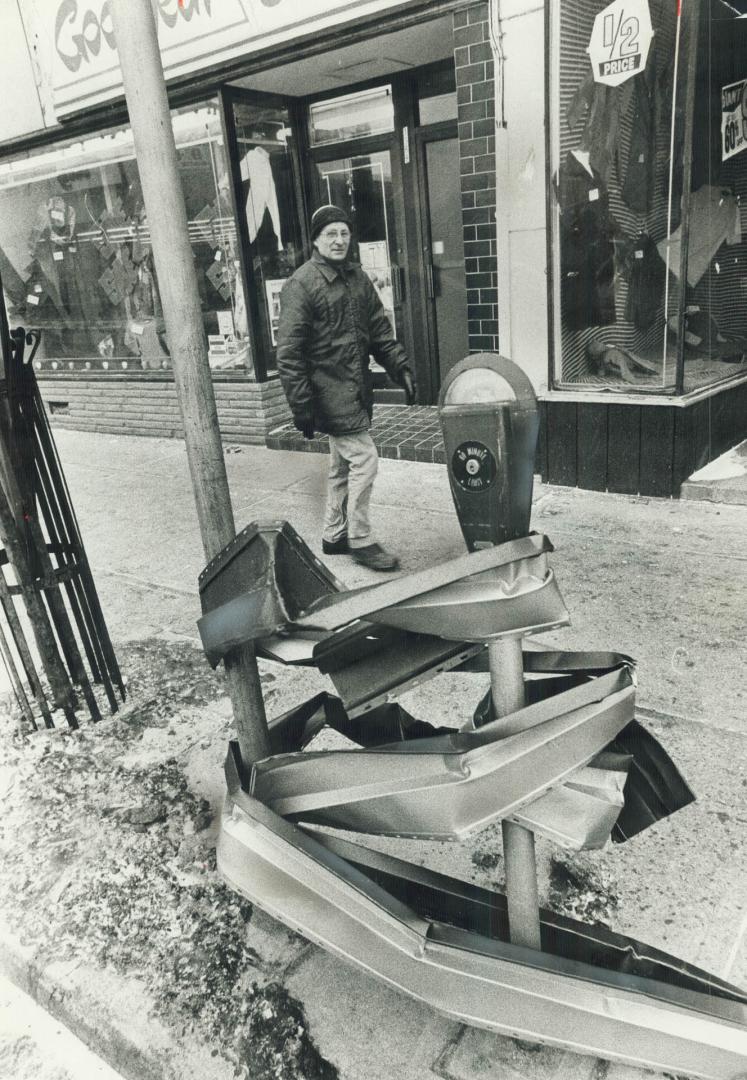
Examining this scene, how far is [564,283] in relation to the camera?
5844 mm

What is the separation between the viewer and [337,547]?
532cm

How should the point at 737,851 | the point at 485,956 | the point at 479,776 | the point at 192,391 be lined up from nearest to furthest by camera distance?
the point at 479,776, the point at 485,956, the point at 192,391, the point at 737,851

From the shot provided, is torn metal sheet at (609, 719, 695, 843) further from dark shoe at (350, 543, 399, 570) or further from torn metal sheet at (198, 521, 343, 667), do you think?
dark shoe at (350, 543, 399, 570)

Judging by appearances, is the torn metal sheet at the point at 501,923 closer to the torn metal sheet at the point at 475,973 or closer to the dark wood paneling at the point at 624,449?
the torn metal sheet at the point at 475,973

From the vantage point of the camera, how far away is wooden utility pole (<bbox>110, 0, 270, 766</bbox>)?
2.03 m

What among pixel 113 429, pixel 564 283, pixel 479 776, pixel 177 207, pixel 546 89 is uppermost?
pixel 546 89

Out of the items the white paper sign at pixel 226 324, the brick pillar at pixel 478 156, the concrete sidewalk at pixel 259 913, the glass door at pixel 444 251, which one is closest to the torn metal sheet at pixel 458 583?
the concrete sidewalk at pixel 259 913

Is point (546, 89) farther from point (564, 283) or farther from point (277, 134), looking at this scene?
point (277, 134)

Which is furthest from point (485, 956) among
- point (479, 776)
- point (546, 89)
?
point (546, 89)

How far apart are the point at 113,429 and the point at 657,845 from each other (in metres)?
8.39

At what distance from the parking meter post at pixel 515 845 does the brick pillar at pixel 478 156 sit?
5.25 metres

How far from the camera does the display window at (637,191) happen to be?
5.11m

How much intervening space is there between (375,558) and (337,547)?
1.37 ft

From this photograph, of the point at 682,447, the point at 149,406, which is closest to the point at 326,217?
the point at 682,447
